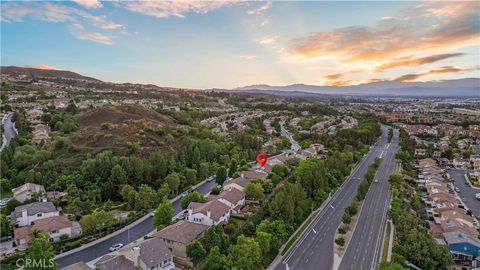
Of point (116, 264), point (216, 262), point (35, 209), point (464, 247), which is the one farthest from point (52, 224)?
point (464, 247)

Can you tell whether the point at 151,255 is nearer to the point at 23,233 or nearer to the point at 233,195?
the point at 23,233

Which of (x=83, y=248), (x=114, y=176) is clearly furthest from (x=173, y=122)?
(x=83, y=248)

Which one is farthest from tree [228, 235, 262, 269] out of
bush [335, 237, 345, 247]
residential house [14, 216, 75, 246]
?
residential house [14, 216, 75, 246]

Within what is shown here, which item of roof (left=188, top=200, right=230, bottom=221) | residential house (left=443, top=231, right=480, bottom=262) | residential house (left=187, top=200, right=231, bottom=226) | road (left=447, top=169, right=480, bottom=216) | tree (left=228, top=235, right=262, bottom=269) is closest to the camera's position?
tree (left=228, top=235, right=262, bottom=269)

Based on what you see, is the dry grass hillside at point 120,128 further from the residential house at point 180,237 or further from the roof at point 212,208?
the residential house at point 180,237

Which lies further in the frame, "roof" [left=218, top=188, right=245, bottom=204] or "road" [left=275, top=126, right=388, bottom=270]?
"roof" [left=218, top=188, right=245, bottom=204]

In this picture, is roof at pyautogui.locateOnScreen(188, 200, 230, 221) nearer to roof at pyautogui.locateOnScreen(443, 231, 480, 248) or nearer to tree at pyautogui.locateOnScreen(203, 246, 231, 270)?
tree at pyautogui.locateOnScreen(203, 246, 231, 270)
